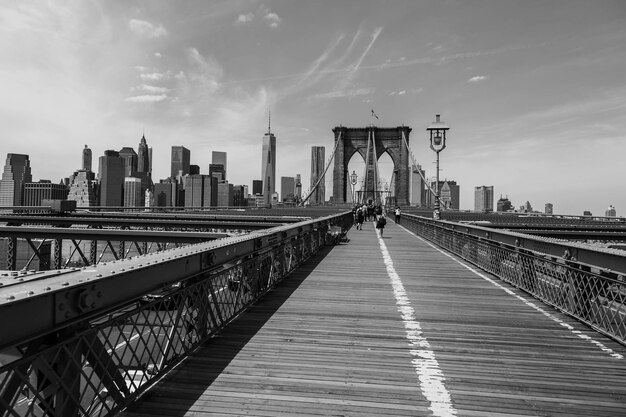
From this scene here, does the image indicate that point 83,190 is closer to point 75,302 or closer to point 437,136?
point 437,136

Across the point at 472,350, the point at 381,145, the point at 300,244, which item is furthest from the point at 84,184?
the point at 472,350

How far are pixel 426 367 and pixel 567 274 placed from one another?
3.86m

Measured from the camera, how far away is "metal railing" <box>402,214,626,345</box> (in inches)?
212

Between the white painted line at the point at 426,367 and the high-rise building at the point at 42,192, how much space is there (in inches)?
6110

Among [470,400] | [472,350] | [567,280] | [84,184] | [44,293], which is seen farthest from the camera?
[84,184]

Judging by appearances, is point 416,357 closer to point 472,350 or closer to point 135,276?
point 472,350

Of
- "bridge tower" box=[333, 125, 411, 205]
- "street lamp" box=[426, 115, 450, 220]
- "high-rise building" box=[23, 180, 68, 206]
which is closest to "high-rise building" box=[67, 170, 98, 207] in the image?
"high-rise building" box=[23, 180, 68, 206]

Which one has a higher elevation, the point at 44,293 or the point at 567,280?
the point at 44,293

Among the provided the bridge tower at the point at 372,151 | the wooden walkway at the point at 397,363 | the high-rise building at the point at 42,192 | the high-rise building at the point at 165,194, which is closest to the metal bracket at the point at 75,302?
the wooden walkway at the point at 397,363

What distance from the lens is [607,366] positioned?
4.44 metres

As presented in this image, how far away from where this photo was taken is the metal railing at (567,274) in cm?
539

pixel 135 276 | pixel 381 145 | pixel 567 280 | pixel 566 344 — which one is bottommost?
pixel 566 344

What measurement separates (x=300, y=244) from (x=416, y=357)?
309 inches

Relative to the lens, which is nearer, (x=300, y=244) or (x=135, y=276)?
(x=135, y=276)
